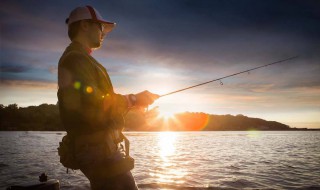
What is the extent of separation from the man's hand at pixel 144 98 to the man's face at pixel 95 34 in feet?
2.96

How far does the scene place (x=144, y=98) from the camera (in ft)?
12.7

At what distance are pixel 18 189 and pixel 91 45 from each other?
9.83 feet

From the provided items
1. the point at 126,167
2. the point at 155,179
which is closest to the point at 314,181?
the point at 155,179

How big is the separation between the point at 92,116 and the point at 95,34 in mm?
1236

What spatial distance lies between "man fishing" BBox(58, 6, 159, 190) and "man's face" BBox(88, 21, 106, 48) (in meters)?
0.13

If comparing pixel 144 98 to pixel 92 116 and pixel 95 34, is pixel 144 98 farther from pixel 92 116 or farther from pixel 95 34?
pixel 95 34

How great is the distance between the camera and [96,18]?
3688 millimetres

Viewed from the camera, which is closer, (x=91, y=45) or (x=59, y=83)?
(x=59, y=83)

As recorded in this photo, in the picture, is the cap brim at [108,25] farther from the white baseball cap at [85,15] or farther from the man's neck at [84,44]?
the man's neck at [84,44]

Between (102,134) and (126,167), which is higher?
(102,134)

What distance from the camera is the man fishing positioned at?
321cm

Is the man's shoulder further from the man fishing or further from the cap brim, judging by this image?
the cap brim

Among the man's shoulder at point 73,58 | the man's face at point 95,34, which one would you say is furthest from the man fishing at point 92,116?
the man's face at point 95,34

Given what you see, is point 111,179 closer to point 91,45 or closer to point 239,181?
point 91,45
